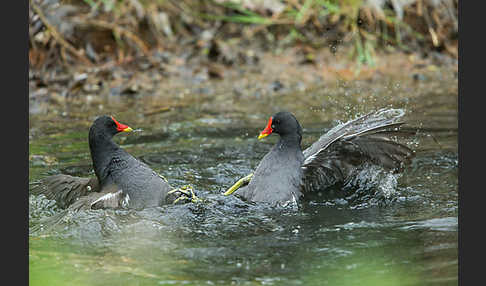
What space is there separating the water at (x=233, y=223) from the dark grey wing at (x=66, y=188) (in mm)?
109

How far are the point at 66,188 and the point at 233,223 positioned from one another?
→ 4.59 ft

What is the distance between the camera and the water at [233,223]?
3.42 m

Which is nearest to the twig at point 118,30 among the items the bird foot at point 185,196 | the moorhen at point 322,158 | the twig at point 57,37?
the twig at point 57,37

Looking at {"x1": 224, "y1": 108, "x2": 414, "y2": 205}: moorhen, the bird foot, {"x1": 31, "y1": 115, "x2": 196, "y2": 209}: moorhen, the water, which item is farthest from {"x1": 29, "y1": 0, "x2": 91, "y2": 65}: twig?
the bird foot

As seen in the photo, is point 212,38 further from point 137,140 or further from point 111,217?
point 111,217

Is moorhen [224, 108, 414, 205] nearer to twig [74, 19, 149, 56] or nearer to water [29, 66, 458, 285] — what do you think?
water [29, 66, 458, 285]

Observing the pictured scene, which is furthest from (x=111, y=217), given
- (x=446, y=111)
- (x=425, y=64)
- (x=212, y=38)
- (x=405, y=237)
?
(x=425, y=64)

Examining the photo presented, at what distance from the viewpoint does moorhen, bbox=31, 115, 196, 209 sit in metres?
4.63

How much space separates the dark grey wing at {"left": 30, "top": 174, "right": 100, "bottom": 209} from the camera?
4.88 metres

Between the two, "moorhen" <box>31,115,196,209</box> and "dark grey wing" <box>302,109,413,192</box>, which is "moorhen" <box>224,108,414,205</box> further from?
"moorhen" <box>31,115,196,209</box>

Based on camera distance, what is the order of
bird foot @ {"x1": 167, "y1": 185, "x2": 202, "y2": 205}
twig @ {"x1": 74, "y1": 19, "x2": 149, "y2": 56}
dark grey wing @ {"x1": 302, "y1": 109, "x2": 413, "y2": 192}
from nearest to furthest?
bird foot @ {"x1": 167, "y1": 185, "x2": 202, "y2": 205} → dark grey wing @ {"x1": 302, "y1": 109, "x2": 413, "y2": 192} → twig @ {"x1": 74, "y1": 19, "x2": 149, "y2": 56}

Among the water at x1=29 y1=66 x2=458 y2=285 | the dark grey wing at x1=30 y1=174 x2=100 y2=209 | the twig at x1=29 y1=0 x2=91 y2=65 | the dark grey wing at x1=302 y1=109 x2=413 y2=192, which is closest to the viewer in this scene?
the water at x1=29 y1=66 x2=458 y2=285

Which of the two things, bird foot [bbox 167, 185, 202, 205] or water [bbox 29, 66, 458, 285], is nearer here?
water [bbox 29, 66, 458, 285]

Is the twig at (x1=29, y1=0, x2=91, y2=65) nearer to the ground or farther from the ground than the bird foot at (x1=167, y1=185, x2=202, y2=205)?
farther from the ground
